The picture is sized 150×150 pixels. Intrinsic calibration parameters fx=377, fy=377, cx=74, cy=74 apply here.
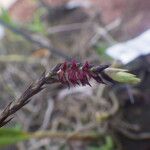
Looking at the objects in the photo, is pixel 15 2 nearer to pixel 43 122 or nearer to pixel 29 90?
pixel 43 122

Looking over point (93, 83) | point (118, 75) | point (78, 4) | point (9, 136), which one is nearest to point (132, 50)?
point (93, 83)

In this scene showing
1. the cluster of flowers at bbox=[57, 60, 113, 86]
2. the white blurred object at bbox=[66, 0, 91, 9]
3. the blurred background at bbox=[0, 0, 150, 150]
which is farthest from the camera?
the white blurred object at bbox=[66, 0, 91, 9]

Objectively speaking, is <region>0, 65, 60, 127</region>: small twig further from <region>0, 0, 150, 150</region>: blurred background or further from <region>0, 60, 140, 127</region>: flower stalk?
<region>0, 0, 150, 150</region>: blurred background

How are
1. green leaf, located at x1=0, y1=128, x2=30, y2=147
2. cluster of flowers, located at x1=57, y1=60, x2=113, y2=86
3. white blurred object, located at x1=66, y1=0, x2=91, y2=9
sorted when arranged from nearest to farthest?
cluster of flowers, located at x1=57, y1=60, x2=113, y2=86 < green leaf, located at x1=0, y1=128, x2=30, y2=147 < white blurred object, located at x1=66, y1=0, x2=91, y2=9

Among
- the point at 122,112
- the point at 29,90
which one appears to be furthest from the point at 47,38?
the point at 29,90

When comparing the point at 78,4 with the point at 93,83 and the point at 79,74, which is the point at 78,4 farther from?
the point at 79,74

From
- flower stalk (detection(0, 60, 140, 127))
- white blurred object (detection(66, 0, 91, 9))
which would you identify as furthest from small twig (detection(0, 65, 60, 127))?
white blurred object (detection(66, 0, 91, 9))
